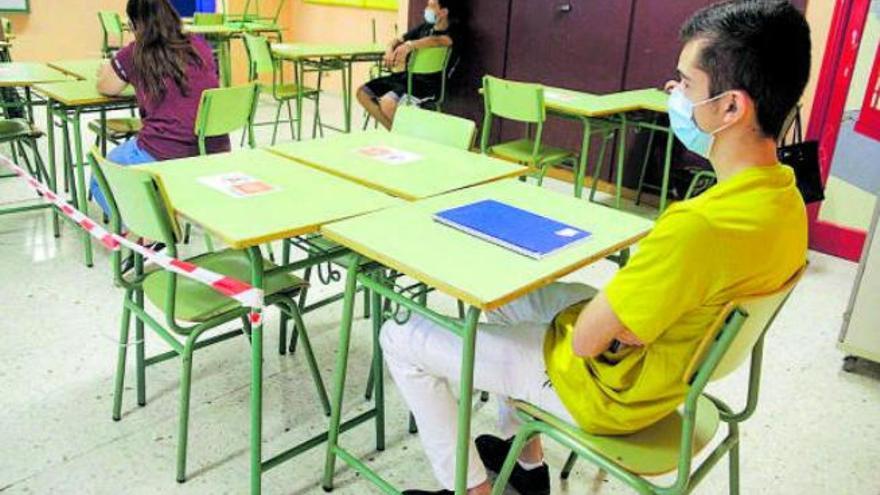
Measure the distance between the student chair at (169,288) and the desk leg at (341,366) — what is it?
280mm

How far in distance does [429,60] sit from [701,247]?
405 cm

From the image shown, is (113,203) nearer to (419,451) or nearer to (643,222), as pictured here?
(419,451)

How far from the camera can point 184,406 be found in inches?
71.4

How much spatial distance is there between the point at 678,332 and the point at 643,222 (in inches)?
22.7

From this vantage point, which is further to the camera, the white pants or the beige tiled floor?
the beige tiled floor

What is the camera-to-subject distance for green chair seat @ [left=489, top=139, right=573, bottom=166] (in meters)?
3.66

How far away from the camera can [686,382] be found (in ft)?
3.96

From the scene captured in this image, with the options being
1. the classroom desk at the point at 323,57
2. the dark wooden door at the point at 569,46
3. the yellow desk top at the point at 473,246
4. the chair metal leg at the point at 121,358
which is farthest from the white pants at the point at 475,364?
the classroom desk at the point at 323,57

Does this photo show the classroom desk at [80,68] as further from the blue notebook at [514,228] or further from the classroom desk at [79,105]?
the blue notebook at [514,228]

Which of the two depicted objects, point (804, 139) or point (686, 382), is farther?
point (804, 139)

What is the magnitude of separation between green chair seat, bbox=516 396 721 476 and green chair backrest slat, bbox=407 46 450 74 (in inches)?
148

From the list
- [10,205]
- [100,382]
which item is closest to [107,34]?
[10,205]

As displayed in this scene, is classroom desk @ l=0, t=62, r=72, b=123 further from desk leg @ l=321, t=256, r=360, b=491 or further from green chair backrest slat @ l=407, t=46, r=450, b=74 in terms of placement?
desk leg @ l=321, t=256, r=360, b=491

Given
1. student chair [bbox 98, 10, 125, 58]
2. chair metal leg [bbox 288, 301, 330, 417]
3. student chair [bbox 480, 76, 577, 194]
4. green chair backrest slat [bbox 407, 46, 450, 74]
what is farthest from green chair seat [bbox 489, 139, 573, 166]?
student chair [bbox 98, 10, 125, 58]
